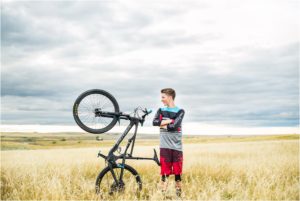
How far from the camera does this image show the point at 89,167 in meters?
11.6

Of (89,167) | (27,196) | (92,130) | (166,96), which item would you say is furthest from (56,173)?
(166,96)

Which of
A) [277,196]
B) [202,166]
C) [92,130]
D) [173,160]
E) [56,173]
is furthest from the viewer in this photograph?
[202,166]

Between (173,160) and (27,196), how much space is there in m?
3.36

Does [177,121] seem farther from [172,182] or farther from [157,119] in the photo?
[172,182]

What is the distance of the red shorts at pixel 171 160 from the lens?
756 cm

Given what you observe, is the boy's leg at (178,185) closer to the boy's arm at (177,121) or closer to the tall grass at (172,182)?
the tall grass at (172,182)

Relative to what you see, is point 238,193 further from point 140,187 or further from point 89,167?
point 89,167

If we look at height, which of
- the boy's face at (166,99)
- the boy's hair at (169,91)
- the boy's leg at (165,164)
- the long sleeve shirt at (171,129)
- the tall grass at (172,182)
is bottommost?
the tall grass at (172,182)

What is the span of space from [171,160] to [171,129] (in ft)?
2.45

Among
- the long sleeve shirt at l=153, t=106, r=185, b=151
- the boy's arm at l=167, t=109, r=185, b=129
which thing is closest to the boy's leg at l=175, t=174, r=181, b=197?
the long sleeve shirt at l=153, t=106, r=185, b=151

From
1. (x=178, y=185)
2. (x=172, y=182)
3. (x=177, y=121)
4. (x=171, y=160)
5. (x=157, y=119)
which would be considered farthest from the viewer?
(x=172, y=182)

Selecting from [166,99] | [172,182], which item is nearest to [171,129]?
[166,99]

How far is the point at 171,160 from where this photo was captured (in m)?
7.61

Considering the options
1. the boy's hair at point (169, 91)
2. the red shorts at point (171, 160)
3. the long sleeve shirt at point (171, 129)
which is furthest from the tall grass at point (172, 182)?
the boy's hair at point (169, 91)
